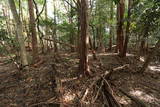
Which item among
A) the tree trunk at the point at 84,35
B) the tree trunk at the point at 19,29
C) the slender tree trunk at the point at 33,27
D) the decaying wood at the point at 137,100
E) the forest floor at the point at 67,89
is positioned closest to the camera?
the decaying wood at the point at 137,100

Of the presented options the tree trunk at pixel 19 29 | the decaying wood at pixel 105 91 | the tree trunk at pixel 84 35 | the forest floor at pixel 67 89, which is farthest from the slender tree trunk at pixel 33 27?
the decaying wood at pixel 105 91

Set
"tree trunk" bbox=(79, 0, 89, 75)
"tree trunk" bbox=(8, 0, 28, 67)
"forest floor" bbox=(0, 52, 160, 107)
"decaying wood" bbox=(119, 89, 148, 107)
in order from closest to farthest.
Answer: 1. "decaying wood" bbox=(119, 89, 148, 107)
2. "forest floor" bbox=(0, 52, 160, 107)
3. "tree trunk" bbox=(79, 0, 89, 75)
4. "tree trunk" bbox=(8, 0, 28, 67)

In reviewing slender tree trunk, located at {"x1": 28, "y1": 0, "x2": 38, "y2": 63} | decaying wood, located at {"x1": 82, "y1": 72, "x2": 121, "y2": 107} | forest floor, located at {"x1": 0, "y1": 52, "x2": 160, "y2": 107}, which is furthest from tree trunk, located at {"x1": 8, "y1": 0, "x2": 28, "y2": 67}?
decaying wood, located at {"x1": 82, "y1": 72, "x2": 121, "y2": 107}

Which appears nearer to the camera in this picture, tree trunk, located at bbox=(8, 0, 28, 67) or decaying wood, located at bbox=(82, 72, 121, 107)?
decaying wood, located at bbox=(82, 72, 121, 107)

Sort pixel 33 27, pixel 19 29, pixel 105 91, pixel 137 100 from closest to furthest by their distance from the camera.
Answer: pixel 137 100, pixel 105 91, pixel 19 29, pixel 33 27

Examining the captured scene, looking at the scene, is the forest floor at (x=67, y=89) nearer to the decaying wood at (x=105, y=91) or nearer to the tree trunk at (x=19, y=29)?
the decaying wood at (x=105, y=91)

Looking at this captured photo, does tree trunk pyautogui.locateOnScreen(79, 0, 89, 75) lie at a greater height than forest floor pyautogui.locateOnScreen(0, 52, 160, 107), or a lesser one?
greater

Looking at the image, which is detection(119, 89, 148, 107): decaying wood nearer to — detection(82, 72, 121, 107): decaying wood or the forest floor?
the forest floor

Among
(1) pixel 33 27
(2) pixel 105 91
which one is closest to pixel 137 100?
(2) pixel 105 91

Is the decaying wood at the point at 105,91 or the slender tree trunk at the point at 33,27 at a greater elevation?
the slender tree trunk at the point at 33,27

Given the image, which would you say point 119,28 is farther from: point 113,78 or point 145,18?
point 113,78

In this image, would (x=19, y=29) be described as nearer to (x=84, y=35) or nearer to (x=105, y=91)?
(x=84, y=35)

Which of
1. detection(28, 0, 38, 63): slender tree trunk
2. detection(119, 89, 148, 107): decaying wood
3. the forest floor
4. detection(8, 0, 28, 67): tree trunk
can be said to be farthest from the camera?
detection(28, 0, 38, 63): slender tree trunk

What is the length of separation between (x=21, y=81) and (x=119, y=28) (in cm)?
650
